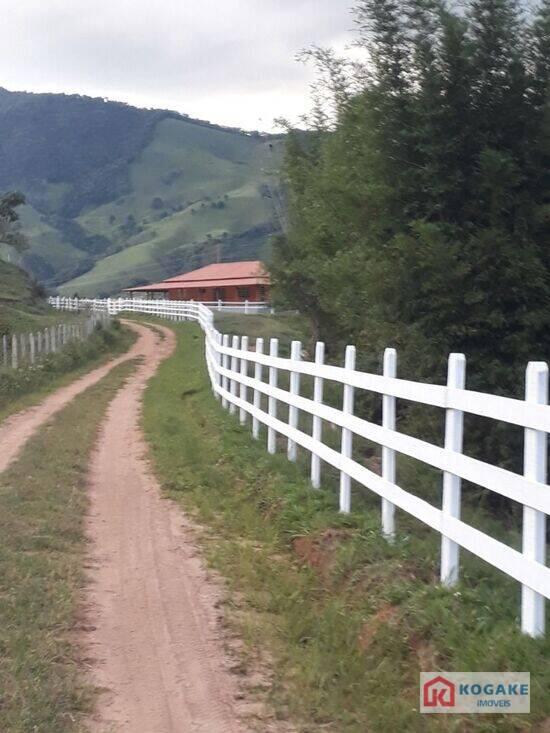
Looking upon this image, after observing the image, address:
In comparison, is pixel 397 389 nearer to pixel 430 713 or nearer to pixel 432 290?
pixel 430 713

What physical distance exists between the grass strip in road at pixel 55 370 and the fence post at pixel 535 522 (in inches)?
535

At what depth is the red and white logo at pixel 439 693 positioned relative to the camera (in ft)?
14.8

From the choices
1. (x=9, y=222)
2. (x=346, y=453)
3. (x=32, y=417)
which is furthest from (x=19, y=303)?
(x=346, y=453)

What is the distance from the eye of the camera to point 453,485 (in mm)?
5641

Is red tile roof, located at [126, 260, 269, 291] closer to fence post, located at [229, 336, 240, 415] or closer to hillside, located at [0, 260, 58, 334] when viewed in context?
Answer: hillside, located at [0, 260, 58, 334]

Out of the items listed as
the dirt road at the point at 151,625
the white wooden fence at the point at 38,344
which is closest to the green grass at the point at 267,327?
the white wooden fence at the point at 38,344

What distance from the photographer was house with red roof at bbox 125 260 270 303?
214 feet

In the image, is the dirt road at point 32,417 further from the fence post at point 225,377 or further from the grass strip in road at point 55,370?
the fence post at point 225,377

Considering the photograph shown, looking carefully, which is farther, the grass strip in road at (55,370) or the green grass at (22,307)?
the green grass at (22,307)

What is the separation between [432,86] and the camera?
11.7 meters

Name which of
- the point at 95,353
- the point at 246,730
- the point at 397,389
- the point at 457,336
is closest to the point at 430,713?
the point at 246,730

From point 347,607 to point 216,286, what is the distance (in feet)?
206

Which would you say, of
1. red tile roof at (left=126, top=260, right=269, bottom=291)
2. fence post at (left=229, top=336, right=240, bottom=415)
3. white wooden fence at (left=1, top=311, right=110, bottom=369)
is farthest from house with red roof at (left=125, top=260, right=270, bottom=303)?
fence post at (left=229, top=336, right=240, bottom=415)

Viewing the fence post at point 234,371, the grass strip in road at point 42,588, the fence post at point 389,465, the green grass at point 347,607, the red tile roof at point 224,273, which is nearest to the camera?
the green grass at point 347,607
